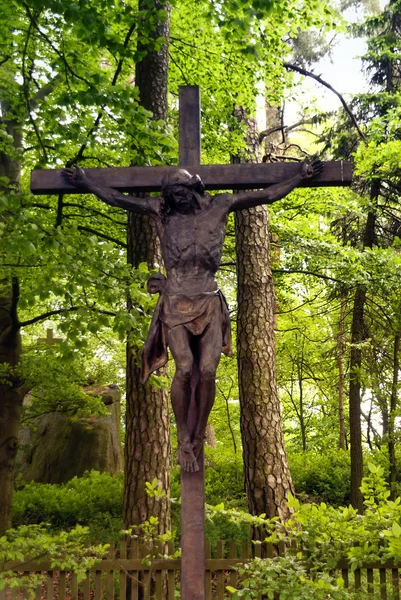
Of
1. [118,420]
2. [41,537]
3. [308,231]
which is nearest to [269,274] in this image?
[308,231]

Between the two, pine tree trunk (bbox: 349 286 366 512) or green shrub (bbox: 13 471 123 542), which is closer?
pine tree trunk (bbox: 349 286 366 512)

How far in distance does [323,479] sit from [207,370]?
36.9 feet

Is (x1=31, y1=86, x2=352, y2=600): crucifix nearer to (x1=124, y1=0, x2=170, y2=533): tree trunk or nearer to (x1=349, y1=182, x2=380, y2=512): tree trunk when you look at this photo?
(x1=124, y1=0, x2=170, y2=533): tree trunk

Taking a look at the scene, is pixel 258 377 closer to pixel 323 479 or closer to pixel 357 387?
pixel 357 387

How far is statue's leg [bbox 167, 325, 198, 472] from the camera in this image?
10.8 ft

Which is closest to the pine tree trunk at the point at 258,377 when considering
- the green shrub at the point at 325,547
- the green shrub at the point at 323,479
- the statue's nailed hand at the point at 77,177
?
the green shrub at the point at 325,547

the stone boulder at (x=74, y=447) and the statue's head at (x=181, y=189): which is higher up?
the statue's head at (x=181, y=189)

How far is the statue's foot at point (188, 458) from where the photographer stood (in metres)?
3.30

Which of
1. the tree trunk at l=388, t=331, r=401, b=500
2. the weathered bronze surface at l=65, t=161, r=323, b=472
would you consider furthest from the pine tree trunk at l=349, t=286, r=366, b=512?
the weathered bronze surface at l=65, t=161, r=323, b=472

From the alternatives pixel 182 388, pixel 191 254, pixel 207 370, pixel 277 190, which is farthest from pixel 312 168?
pixel 182 388

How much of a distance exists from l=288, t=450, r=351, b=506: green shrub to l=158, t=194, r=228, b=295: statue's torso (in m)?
10.1

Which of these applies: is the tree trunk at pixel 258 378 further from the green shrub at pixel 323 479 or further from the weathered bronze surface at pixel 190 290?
the weathered bronze surface at pixel 190 290

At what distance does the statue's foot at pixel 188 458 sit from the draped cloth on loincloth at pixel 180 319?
42 centimetres

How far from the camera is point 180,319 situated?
3.34m
